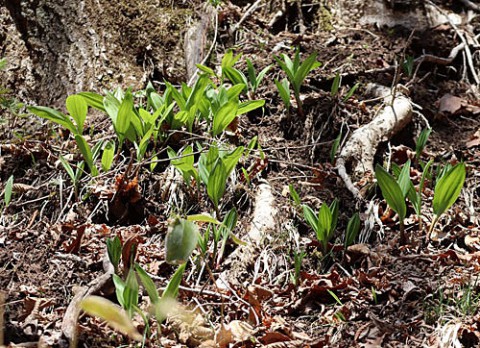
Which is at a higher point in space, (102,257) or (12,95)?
(12,95)

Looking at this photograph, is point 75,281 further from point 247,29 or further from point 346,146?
point 247,29

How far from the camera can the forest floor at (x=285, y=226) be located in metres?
2.26

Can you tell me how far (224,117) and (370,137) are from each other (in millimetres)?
854

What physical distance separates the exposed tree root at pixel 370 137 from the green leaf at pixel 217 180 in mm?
729

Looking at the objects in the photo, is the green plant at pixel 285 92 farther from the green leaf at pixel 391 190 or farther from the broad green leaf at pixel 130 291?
the broad green leaf at pixel 130 291

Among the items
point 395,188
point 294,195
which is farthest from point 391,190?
point 294,195

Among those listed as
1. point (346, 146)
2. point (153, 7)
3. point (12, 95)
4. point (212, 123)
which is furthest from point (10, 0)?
point (346, 146)

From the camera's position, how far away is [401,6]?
4371 mm

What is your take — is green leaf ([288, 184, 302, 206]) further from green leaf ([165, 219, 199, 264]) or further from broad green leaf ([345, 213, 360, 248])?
green leaf ([165, 219, 199, 264])

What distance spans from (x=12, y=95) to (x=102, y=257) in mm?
1456

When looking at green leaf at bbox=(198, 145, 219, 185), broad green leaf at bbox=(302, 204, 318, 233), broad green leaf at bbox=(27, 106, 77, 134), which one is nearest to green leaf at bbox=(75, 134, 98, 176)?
broad green leaf at bbox=(27, 106, 77, 134)

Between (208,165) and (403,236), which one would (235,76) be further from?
(403,236)

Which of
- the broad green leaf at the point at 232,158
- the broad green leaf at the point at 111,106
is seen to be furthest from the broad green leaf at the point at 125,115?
the broad green leaf at the point at 232,158

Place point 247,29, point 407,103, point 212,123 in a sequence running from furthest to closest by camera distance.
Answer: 1. point 247,29
2. point 407,103
3. point 212,123
